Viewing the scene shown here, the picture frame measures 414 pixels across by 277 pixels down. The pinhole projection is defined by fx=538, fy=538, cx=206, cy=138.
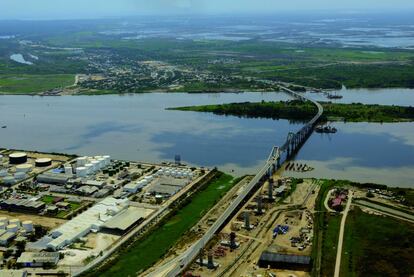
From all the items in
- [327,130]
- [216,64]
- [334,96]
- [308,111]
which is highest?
[216,64]

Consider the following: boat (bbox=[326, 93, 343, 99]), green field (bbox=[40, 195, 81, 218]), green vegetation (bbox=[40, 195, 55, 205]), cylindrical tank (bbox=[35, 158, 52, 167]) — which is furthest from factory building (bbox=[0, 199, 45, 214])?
boat (bbox=[326, 93, 343, 99])

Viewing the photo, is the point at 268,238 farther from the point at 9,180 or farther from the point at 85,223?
the point at 9,180

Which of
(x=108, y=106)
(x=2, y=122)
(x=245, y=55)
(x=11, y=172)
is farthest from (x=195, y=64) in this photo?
(x=11, y=172)

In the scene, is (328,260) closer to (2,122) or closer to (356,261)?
(356,261)

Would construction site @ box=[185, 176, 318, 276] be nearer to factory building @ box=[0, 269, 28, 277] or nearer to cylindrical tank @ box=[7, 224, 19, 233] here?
factory building @ box=[0, 269, 28, 277]

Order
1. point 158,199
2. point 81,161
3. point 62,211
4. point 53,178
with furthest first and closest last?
point 81,161 < point 53,178 < point 158,199 < point 62,211

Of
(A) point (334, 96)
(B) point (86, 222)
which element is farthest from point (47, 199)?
(A) point (334, 96)

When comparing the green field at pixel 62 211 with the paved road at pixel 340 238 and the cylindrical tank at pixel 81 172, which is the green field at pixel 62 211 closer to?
the cylindrical tank at pixel 81 172
